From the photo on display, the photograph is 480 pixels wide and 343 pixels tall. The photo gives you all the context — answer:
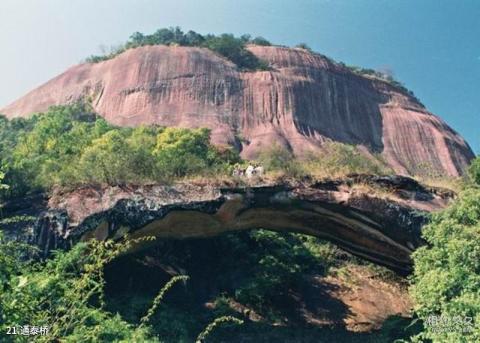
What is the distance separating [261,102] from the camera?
4025cm

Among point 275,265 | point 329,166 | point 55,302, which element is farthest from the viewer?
point 275,265

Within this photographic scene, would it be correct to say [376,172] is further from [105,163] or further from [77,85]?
[77,85]

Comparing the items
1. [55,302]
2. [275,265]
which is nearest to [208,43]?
[275,265]

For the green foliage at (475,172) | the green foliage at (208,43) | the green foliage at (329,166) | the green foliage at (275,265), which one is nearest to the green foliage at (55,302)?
the green foliage at (329,166)

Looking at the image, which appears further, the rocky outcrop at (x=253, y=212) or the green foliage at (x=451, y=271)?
the rocky outcrop at (x=253, y=212)

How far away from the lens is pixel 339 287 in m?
15.1

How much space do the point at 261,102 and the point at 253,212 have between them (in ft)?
98.5

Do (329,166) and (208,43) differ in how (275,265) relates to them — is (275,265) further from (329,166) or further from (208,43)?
(208,43)

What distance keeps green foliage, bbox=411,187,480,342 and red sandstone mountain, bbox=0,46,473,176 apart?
24.9 m

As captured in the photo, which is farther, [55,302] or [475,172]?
[475,172]

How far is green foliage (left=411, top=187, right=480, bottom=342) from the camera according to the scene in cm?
766

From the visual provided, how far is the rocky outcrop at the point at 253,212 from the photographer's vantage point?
30.8ft

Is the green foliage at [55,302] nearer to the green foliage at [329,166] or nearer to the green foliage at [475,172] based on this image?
the green foliage at [329,166]

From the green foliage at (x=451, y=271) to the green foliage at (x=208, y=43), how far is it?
34.4m
